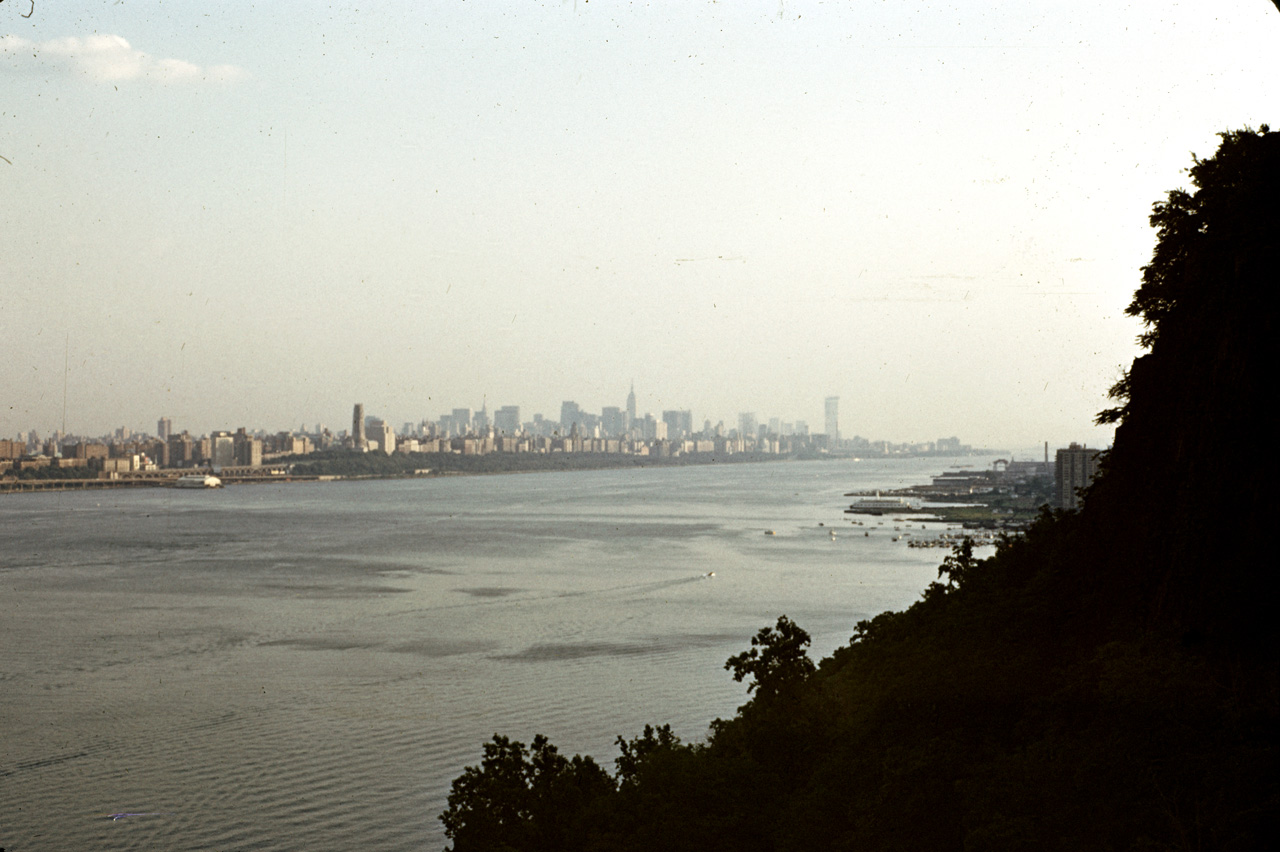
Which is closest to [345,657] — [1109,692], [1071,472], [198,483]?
[1109,692]

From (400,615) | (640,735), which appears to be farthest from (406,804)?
(400,615)

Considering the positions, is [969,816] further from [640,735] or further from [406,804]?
[640,735]

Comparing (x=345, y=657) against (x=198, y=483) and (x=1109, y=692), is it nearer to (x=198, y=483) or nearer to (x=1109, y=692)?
(x=1109, y=692)

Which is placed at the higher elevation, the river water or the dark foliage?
the dark foliage

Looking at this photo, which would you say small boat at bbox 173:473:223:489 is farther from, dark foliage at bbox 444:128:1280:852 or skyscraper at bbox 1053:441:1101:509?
dark foliage at bbox 444:128:1280:852

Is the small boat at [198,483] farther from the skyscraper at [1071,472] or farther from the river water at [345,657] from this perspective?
the skyscraper at [1071,472]

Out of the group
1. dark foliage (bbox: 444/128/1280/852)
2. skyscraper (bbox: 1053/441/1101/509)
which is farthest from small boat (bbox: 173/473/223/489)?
dark foliage (bbox: 444/128/1280/852)

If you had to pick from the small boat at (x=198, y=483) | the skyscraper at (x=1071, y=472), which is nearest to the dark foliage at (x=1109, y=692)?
the skyscraper at (x=1071, y=472)
